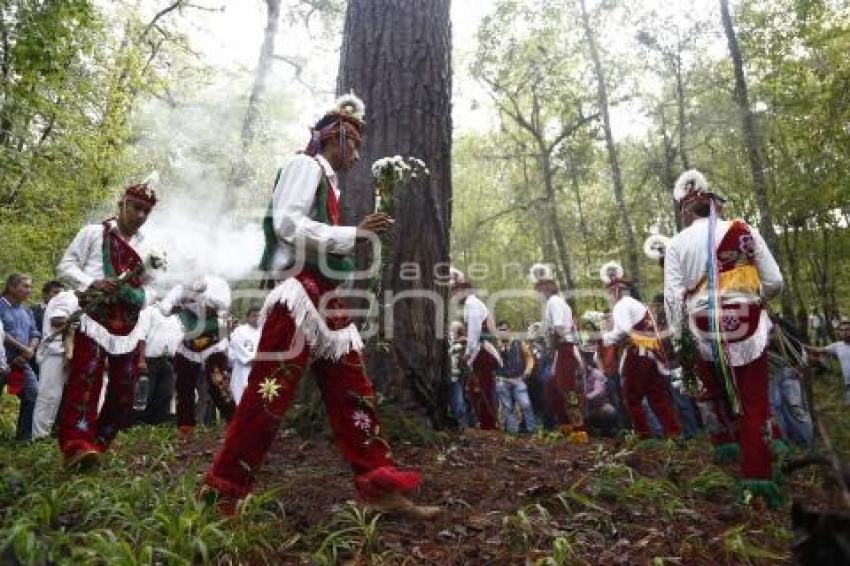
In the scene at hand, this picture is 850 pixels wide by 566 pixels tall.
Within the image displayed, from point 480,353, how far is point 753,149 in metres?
7.33

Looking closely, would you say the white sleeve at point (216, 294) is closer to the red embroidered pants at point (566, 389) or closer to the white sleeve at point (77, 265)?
the white sleeve at point (77, 265)

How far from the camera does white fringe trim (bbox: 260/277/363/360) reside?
3.54 metres

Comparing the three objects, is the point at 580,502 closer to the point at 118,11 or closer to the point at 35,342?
the point at 35,342

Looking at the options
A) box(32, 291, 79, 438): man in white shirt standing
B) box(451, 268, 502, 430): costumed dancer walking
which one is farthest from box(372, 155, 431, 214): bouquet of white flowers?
box(451, 268, 502, 430): costumed dancer walking

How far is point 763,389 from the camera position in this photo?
4.52 meters

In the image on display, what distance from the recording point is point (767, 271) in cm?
488

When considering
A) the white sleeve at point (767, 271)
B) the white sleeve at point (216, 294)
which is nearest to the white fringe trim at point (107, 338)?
the white sleeve at point (216, 294)

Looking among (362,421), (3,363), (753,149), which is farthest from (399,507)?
(753,149)

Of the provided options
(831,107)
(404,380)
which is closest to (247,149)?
(831,107)

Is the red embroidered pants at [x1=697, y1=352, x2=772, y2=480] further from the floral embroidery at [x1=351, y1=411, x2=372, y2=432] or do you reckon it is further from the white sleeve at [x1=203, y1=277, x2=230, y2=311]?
the white sleeve at [x1=203, y1=277, x2=230, y2=311]

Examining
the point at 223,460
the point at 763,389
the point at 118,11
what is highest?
the point at 118,11

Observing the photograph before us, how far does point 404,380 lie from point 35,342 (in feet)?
20.4

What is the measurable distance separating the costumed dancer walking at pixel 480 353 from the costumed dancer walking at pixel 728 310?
4.30 m

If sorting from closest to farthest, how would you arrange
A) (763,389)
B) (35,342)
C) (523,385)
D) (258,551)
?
(258,551) → (763,389) → (35,342) → (523,385)
